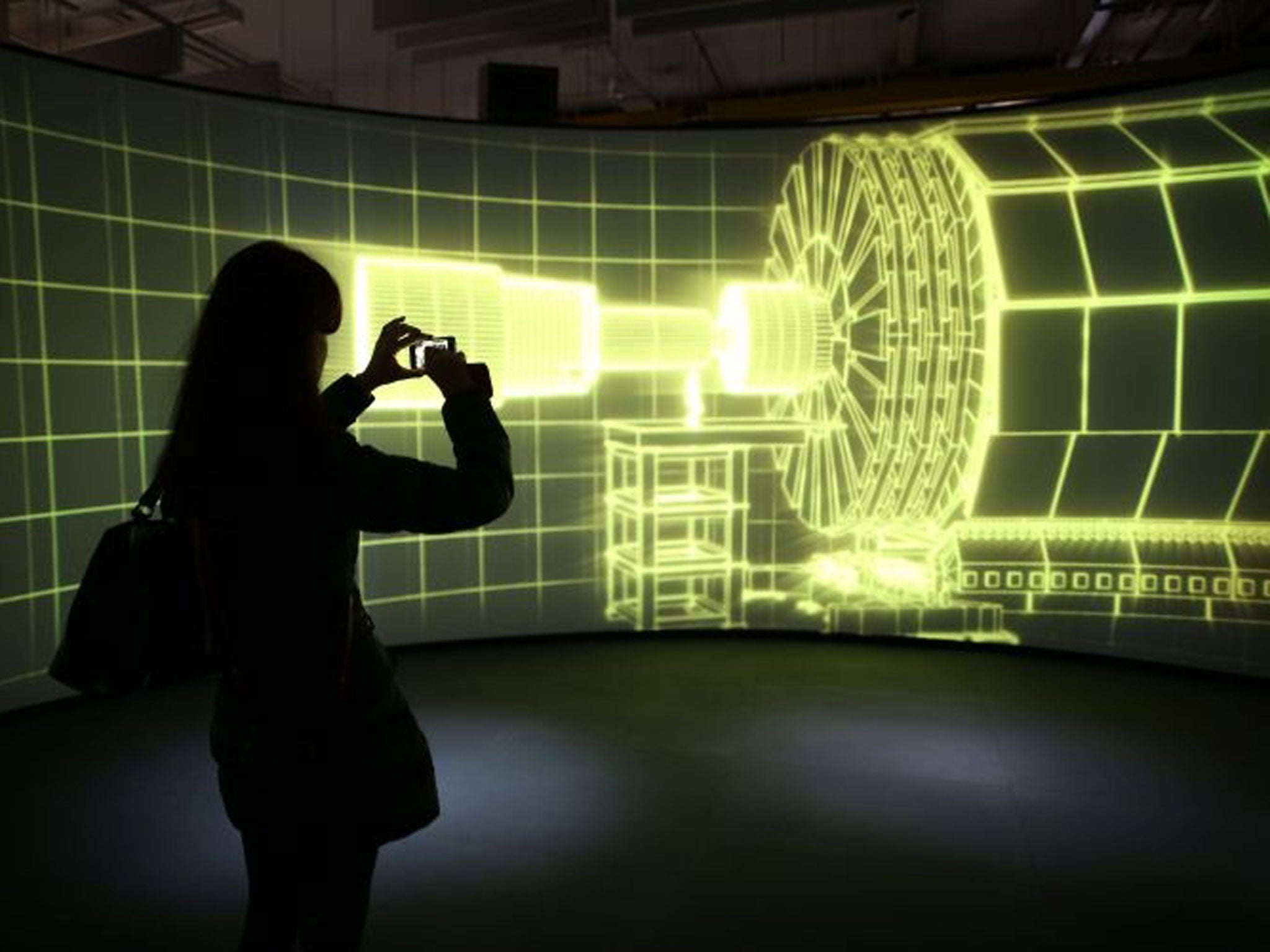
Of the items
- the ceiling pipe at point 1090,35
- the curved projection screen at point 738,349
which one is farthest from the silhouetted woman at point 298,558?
the ceiling pipe at point 1090,35

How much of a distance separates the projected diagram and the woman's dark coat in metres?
3.46

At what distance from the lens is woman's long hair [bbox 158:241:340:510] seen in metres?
1.34

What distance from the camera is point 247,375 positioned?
1.35 m

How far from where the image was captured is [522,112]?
5035mm

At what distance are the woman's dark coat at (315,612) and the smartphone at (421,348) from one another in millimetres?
190

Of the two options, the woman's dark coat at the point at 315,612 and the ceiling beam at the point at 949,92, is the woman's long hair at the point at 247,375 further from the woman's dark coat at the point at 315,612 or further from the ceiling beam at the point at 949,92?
the ceiling beam at the point at 949,92

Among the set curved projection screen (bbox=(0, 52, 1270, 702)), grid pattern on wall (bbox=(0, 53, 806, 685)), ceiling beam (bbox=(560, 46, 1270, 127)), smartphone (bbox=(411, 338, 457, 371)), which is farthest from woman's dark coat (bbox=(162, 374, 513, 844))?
ceiling beam (bbox=(560, 46, 1270, 127))

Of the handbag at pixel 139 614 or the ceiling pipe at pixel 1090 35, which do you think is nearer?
the handbag at pixel 139 614

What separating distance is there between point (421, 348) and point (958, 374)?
366 cm

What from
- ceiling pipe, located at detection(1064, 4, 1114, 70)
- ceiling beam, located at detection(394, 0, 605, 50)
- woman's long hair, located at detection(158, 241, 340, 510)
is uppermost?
ceiling pipe, located at detection(1064, 4, 1114, 70)

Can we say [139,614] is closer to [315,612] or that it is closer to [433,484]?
[315,612]

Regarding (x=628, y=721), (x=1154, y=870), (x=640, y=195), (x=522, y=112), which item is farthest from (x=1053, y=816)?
(x=522, y=112)

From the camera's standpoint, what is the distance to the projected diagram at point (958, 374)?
14.5 ft

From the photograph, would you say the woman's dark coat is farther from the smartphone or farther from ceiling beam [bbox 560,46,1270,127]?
ceiling beam [bbox 560,46,1270,127]
